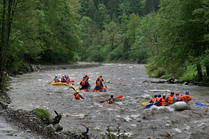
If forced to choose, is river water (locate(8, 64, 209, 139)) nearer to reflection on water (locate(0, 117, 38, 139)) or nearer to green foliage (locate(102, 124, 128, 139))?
green foliage (locate(102, 124, 128, 139))

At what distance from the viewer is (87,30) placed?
91125mm

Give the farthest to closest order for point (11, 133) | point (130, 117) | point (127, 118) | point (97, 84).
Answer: point (97, 84)
point (130, 117)
point (127, 118)
point (11, 133)

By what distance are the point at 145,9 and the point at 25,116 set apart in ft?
341

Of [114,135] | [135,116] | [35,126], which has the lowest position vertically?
[135,116]

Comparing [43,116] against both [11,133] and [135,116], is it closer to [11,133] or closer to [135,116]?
[11,133]

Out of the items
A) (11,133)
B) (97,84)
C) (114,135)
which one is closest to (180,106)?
(114,135)

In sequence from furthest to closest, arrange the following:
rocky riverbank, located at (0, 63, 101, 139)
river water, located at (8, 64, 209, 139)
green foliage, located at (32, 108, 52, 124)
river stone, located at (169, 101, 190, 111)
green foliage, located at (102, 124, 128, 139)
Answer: river stone, located at (169, 101, 190, 111) < river water, located at (8, 64, 209, 139) < green foliage, located at (32, 108, 52, 124) < rocky riverbank, located at (0, 63, 101, 139) < green foliage, located at (102, 124, 128, 139)

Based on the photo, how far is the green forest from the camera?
15672 millimetres

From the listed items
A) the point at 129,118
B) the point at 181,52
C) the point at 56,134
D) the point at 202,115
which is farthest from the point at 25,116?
the point at 181,52

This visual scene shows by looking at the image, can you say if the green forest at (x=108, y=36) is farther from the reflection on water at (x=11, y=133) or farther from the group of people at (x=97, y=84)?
the reflection on water at (x=11, y=133)

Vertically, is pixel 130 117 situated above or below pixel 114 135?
below

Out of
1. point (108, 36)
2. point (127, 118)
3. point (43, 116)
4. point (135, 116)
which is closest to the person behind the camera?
point (43, 116)

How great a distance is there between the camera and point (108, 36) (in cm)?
8388

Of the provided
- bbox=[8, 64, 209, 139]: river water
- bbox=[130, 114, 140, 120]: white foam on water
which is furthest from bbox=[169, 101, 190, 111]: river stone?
bbox=[130, 114, 140, 120]: white foam on water
